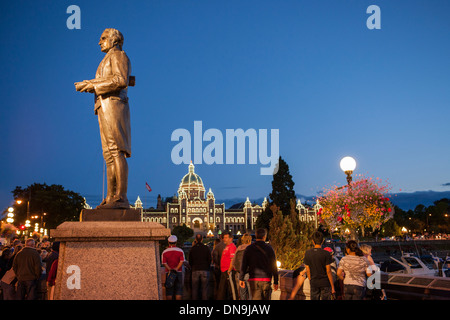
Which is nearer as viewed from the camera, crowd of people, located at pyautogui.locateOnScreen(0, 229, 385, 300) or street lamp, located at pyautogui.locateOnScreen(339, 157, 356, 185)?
crowd of people, located at pyautogui.locateOnScreen(0, 229, 385, 300)

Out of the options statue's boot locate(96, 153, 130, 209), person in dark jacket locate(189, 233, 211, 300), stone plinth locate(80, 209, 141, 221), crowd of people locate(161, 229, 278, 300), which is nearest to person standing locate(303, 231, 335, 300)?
Result: crowd of people locate(161, 229, 278, 300)

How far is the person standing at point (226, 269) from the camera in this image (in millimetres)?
9125

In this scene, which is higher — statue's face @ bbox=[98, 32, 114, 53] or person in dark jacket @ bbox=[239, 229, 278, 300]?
statue's face @ bbox=[98, 32, 114, 53]

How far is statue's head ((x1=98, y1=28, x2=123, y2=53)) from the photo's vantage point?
6473 mm

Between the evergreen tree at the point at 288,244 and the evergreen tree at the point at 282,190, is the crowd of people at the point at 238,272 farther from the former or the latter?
the evergreen tree at the point at 282,190

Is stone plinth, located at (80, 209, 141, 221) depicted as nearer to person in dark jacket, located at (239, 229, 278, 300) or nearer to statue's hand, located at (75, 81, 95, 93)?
statue's hand, located at (75, 81, 95, 93)

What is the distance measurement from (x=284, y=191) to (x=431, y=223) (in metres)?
70.9

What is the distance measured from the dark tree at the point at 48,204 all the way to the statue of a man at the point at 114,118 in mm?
60160

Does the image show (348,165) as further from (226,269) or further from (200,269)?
(200,269)

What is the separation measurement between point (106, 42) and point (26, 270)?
612cm

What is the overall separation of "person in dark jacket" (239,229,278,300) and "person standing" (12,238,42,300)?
551 centimetres

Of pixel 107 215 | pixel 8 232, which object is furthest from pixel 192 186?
pixel 107 215

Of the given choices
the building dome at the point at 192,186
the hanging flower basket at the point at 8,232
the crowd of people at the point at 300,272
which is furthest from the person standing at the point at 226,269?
the building dome at the point at 192,186
